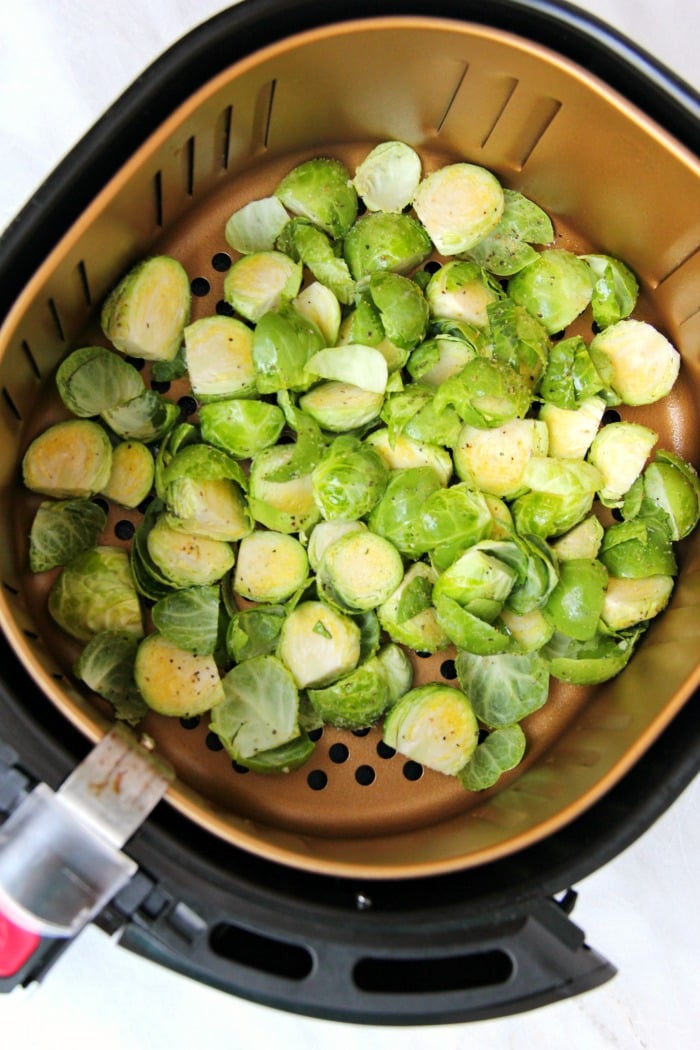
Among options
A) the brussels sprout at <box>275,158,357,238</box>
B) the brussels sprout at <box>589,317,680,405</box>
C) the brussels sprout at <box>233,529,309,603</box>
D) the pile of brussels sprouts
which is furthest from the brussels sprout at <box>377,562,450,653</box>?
the brussels sprout at <box>275,158,357,238</box>

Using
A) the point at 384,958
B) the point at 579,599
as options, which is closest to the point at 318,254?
the point at 579,599

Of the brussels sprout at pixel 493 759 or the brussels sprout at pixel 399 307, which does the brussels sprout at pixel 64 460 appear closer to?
the brussels sprout at pixel 399 307

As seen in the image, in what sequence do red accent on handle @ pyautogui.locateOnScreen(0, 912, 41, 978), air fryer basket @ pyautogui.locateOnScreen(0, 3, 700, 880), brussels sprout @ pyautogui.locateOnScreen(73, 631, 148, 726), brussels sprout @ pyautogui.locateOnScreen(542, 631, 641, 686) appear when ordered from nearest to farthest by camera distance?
red accent on handle @ pyautogui.locateOnScreen(0, 912, 41, 978) → air fryer basket @ pyautogui.locateOnScreen(0, 3, 700, 880) → brussels sprout @ pyautogui.locateOnScreen(73, 631, 148, 726) → brussels sprout @ pyautogui.locateOnScreen(542, 631, 641, 686)

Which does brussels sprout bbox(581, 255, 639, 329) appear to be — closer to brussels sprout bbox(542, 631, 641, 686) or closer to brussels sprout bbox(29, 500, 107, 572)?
brussels sprout bbox(542, 631, 641, 686)

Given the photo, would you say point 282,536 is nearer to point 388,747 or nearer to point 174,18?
point 388,747

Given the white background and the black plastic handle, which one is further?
the white background

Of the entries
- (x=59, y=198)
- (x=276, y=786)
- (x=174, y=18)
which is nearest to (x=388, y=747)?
(x=276, y=786)

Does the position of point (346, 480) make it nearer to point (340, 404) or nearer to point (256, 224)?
point (340, 404)
